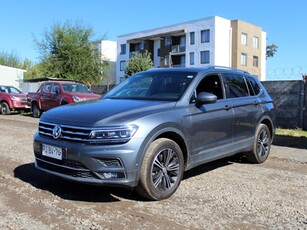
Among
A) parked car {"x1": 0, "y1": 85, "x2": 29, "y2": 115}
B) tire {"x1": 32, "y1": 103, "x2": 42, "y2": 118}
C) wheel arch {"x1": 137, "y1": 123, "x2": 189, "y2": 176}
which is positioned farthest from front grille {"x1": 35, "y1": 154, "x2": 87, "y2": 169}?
parked car {"x1": 0, "y1": 85, "x2": 29, "y2": 115}

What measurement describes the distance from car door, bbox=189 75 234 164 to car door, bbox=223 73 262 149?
0.20 metres

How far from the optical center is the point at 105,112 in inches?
195

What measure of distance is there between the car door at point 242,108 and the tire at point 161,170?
1.67 metres

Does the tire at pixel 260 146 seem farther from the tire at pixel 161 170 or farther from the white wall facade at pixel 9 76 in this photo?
the white wall facade at pixel 9 76

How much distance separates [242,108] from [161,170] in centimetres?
241

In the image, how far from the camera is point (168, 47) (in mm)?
59562

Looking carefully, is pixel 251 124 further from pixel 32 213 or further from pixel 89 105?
pixel 32 213

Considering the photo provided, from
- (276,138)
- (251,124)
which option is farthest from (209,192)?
(276,138)

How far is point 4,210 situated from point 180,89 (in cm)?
291

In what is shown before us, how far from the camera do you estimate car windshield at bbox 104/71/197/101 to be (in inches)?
229

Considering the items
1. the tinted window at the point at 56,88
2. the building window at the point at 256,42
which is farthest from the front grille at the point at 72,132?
the building window at the point at 256,42

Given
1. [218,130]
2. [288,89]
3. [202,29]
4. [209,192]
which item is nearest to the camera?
[209,192]

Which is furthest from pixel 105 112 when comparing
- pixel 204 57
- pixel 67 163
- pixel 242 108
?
pixel 204 57

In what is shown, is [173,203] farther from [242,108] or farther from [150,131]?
[242,108]
